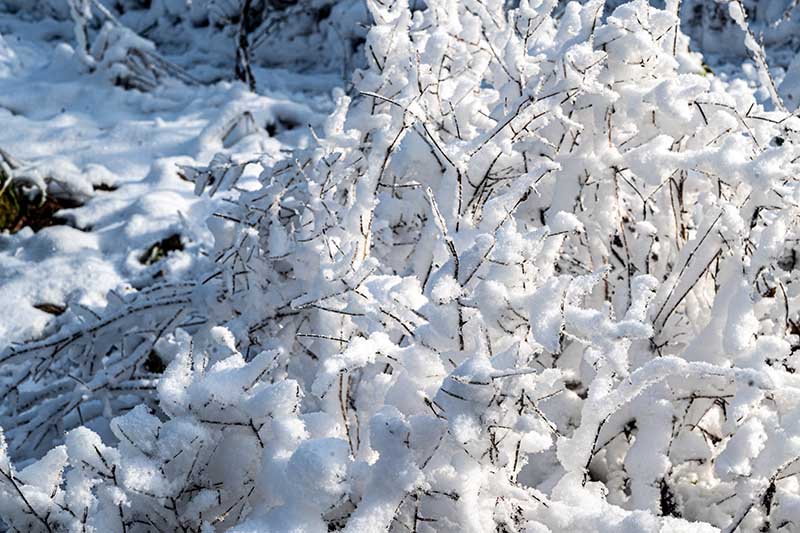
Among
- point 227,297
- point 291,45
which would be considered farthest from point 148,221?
point 291,45

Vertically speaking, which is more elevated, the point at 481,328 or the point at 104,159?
the point at 481,328

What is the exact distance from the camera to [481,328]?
100 cm

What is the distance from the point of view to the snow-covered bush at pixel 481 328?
90 cm

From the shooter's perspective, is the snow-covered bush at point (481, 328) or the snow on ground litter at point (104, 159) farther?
the snow on ground litter at point (104, 159)

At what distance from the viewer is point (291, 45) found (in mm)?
8203

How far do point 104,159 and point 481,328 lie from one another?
3539mm

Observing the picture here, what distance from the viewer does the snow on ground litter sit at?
3006 millimetres

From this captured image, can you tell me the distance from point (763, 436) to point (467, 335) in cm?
42

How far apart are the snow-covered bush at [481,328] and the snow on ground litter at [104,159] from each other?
1.20 meters

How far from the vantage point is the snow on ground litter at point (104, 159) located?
301 cm

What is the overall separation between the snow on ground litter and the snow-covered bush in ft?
3.93

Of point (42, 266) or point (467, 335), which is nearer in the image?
point (467, 335)

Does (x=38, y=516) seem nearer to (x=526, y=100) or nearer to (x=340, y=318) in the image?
(x=340, y=318)

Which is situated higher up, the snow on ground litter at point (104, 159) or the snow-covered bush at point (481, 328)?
the snow-covered bush at point (481, 328)
